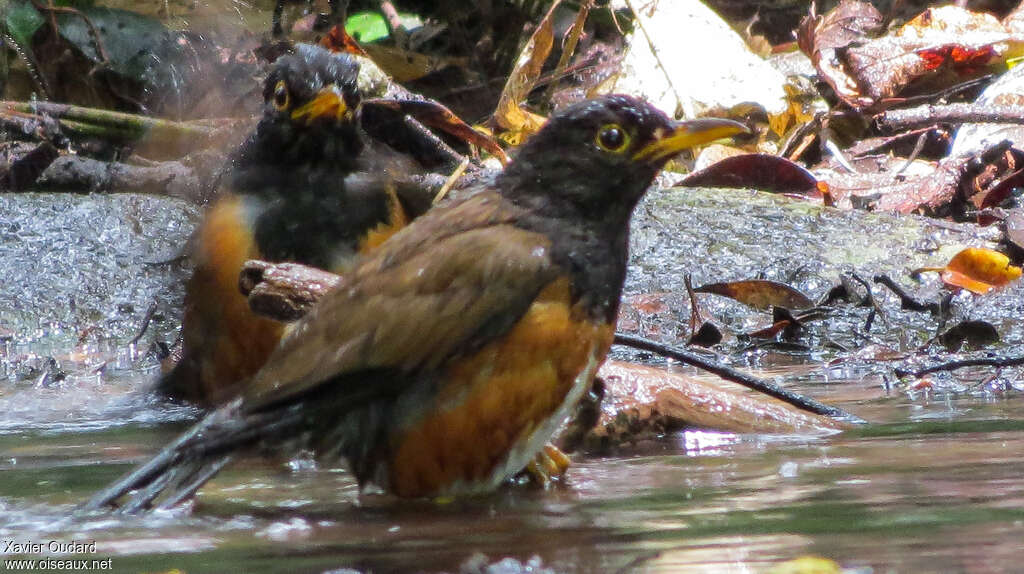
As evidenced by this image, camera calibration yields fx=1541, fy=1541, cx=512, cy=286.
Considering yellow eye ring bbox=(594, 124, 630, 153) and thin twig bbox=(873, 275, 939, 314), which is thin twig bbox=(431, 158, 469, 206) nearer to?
thin twig bbox=(873, 275, 939, 314)

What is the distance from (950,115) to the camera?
751 centimetres

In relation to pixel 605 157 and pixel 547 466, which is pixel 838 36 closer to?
pixel 605 157

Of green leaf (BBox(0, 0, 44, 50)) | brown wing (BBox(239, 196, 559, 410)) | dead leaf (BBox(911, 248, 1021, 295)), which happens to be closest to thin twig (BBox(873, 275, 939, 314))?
dead leaf (BBox(911, 248, 1021, 295))

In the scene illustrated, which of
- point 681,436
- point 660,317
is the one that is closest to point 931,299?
point 660,317

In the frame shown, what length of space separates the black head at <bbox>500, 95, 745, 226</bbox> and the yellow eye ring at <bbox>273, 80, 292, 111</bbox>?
54.6 inches

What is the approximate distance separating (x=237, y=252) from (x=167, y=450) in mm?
1423

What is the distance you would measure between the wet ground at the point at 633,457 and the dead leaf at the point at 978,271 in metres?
0.12

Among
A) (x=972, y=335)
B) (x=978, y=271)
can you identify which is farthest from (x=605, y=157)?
(x=978, y=271)

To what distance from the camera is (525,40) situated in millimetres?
9164

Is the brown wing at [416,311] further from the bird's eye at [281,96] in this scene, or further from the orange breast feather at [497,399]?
the bird's eye at [281,96]

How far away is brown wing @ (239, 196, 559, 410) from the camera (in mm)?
3225

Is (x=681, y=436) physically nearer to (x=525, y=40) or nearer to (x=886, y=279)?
(x=886, y=279)

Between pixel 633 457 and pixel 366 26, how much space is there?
5913mm

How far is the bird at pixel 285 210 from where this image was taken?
4.54 metres
